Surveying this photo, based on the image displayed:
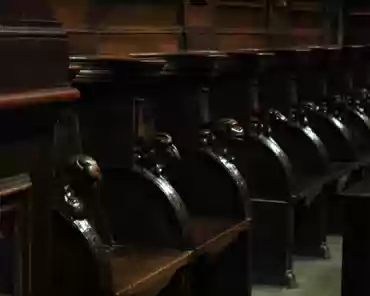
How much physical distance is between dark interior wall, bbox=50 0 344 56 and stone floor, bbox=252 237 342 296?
4.42 ft

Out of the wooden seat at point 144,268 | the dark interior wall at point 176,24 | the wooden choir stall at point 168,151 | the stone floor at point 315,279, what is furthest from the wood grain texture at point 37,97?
the stone floor at point 315,279

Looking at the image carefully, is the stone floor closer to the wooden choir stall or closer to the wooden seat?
the wooden choir stall

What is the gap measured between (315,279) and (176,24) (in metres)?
1.57

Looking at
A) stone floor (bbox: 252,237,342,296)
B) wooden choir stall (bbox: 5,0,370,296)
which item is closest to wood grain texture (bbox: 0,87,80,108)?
wooden choir stall (bbox: 5,0,370,296)

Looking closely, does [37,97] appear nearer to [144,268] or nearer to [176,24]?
[144,268]

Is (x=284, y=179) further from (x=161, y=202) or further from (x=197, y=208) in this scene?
(x=161, y=202)

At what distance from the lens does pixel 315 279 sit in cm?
488

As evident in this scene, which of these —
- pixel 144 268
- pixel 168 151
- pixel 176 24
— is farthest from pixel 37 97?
pixel 176 24

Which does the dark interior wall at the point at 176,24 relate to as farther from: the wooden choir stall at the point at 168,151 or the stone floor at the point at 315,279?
the stone floor at the point at 315,279

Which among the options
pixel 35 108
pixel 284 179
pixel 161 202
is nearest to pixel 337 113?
pixel 284 179

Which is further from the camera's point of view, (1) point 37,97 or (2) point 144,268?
(2) point 144,268

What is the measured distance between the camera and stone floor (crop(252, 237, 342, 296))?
4627 mm

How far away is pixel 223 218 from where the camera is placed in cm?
398

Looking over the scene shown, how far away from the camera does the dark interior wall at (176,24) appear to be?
155 inches
